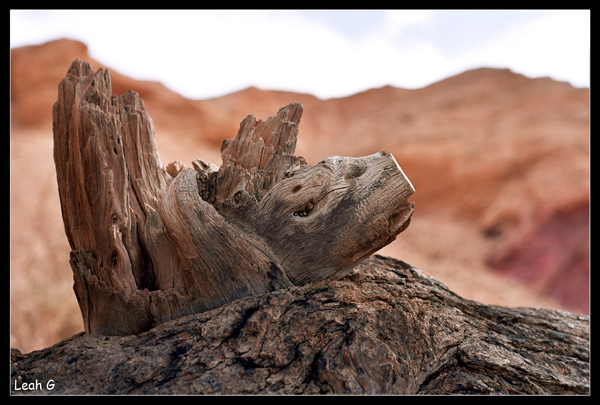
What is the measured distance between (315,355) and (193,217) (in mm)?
657

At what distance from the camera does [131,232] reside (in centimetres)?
203

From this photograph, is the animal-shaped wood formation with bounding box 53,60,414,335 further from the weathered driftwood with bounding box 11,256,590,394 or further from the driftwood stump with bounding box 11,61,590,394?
the weathered driftwood with bounding box 11,256,590,394

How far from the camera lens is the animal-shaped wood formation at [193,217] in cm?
186

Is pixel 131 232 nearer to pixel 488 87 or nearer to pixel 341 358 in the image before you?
pixel 341 358

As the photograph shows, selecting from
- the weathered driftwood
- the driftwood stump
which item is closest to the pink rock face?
the driftwood stump

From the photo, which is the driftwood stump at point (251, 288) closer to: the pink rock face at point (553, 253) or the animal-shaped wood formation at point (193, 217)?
the animal-shaped wood formation at point (193, 217)

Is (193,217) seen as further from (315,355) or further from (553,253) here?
(553,253)

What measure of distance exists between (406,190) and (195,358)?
938 mm

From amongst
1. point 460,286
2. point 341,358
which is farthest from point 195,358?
point 460,286

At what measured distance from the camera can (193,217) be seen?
187cm

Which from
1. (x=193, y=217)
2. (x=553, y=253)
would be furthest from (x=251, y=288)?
(x=553, y=253)

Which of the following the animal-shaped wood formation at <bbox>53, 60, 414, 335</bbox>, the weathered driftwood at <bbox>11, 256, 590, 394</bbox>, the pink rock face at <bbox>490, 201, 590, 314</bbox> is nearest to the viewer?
the weathered driftwood at <bbox>11, 256, 590, 394</bbox>

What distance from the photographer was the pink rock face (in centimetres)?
865

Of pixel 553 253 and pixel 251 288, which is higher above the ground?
pixel 553 253
